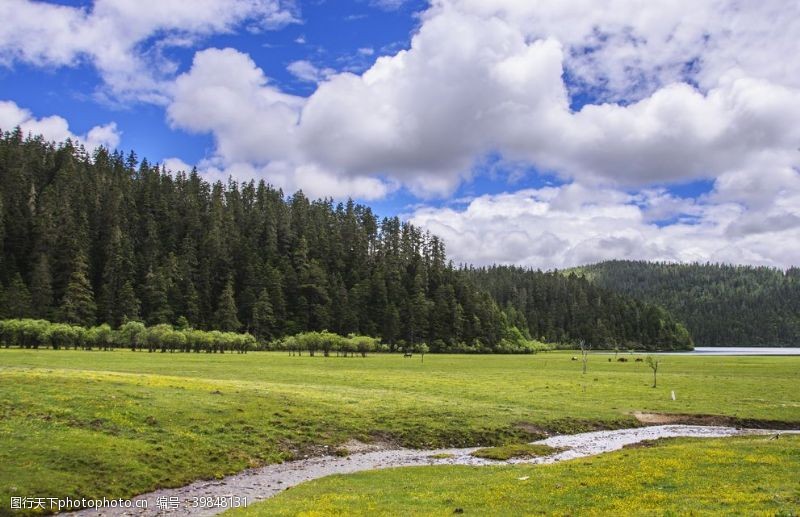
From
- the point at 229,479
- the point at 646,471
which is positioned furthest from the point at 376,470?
the point at 646,471

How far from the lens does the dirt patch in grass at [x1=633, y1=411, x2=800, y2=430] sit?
46.9 meters

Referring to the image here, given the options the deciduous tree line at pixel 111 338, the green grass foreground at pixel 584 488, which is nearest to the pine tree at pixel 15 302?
the deciduous tree line at pixel 111 338

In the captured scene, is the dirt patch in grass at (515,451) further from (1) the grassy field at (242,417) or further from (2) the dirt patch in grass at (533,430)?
(2) the dirt patch in grass at (533,430)

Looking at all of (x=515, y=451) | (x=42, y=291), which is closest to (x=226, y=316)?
(x=42, y=291)

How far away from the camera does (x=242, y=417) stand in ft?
125

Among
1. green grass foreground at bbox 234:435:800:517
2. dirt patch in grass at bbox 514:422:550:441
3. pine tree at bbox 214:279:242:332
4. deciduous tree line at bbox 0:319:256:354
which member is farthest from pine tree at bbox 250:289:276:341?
green grass foreground at bbox 234:435:800:517

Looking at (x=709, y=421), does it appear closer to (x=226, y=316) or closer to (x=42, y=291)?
(x=226, y=316)

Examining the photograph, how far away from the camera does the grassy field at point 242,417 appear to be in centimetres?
2548

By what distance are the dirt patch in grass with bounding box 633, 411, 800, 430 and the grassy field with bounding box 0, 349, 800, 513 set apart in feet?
4.89

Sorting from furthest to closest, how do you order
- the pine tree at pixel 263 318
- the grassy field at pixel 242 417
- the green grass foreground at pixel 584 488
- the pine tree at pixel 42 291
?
the pine tree at pixel 263 318
the pine tree at pixel 42 291
the grassy field at pixel 242 417
the green grass foreground at pixel 584 488

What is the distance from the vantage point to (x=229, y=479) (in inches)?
1085

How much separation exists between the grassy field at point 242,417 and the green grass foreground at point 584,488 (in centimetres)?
786

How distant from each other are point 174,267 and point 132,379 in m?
141

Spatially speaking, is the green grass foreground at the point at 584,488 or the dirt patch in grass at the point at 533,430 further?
the dirt patch in grass at the point at 533,430
